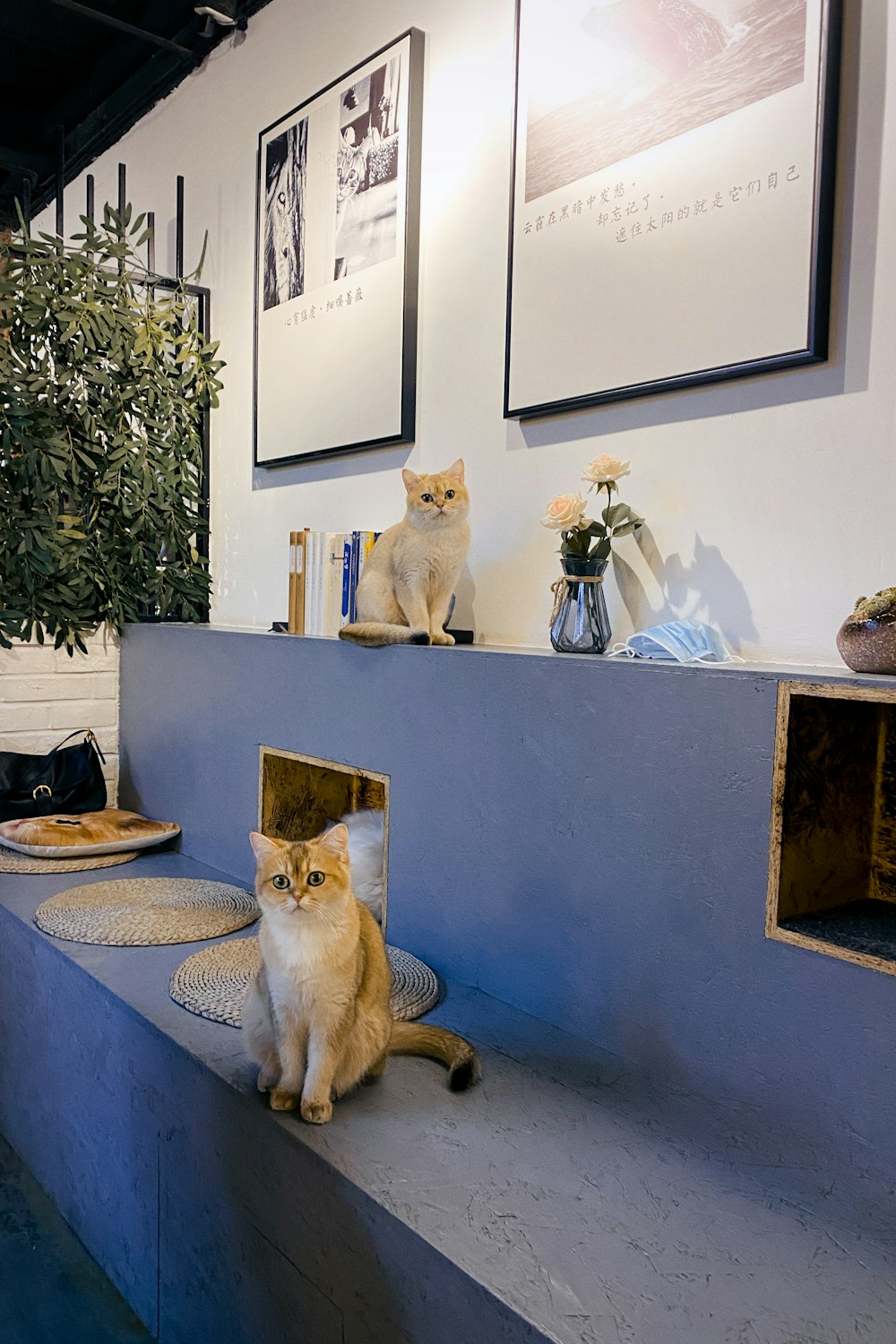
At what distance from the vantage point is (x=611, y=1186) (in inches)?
41.8

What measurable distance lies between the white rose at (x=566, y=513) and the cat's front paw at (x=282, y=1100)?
965 mm

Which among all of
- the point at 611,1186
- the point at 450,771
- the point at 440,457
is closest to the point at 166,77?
the point at 440,457

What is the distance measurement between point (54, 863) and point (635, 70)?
7.18 ft

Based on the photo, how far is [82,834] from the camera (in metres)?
2.40

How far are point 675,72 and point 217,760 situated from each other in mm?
1798

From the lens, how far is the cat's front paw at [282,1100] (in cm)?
120

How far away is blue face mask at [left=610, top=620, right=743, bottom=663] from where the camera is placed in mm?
1418

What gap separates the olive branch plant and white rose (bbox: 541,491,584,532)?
159 cm

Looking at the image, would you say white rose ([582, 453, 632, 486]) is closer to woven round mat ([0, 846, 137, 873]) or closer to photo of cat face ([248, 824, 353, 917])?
photo of cat face ([248, 824, 353, 917])

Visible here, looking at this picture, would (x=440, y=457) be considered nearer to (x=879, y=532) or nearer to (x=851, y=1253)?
(x=879, y=532)

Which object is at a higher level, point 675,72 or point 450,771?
point 675,72

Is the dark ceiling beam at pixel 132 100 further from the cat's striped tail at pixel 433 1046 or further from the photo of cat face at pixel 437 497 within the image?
the cat's striped tail at pixel 433 1046

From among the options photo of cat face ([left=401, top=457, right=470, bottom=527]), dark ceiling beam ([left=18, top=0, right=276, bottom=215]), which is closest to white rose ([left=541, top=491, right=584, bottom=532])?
photo of cat face ([left=401, top=457, right=470, bottom=527])

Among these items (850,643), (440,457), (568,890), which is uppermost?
(440,457)
